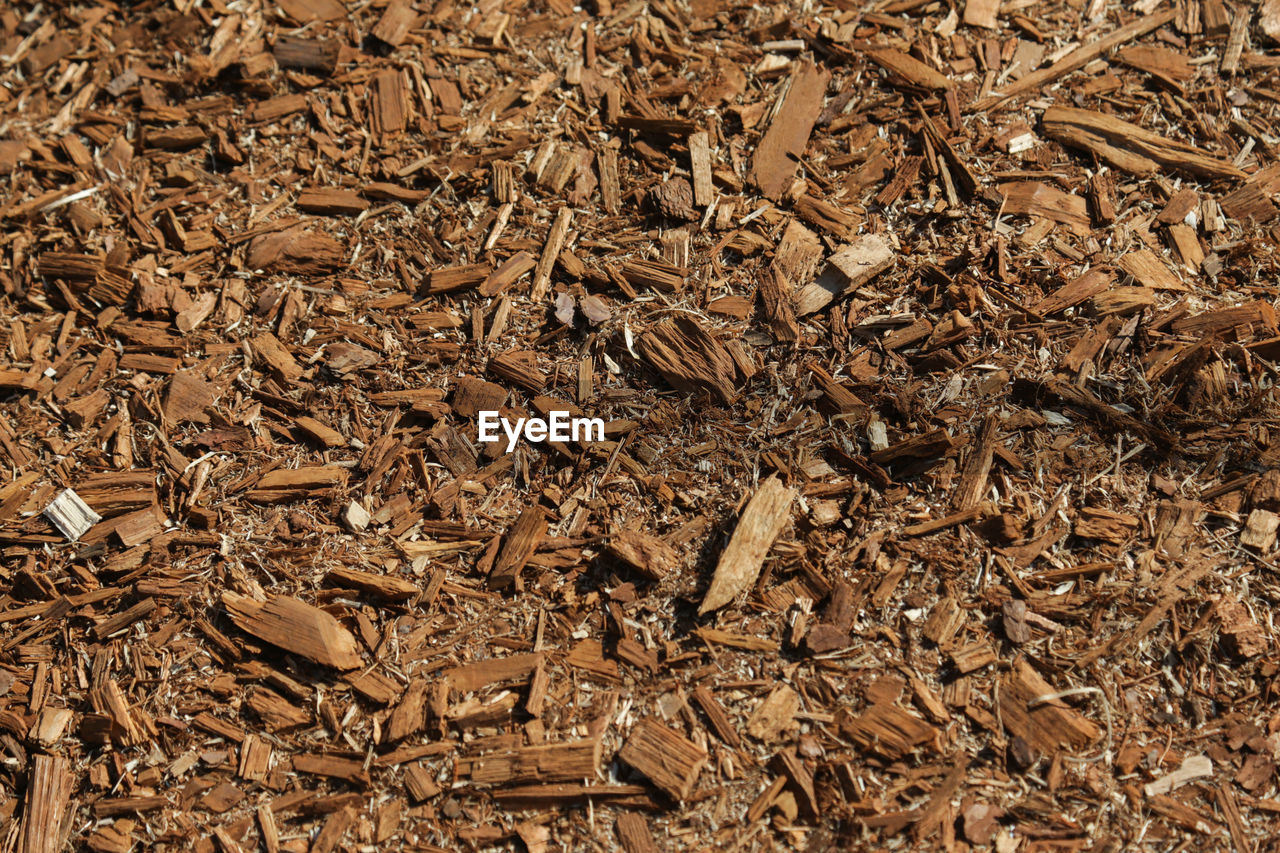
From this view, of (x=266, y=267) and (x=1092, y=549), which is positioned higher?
(x=266, y=267)

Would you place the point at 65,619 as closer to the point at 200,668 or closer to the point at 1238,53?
the point at 200,668

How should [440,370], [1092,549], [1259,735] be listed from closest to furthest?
1. [1259,735]
2. [1092,549]
3. [440,370]

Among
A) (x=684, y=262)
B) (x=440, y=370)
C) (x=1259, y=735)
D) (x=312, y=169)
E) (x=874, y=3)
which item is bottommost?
(x=1259, y=735)

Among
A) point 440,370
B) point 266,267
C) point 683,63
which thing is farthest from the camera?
point 683,63

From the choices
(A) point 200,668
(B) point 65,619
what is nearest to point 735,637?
(A) point 200,668

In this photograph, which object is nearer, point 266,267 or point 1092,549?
point 1092,549

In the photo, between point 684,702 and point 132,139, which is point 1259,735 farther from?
point 132,139
